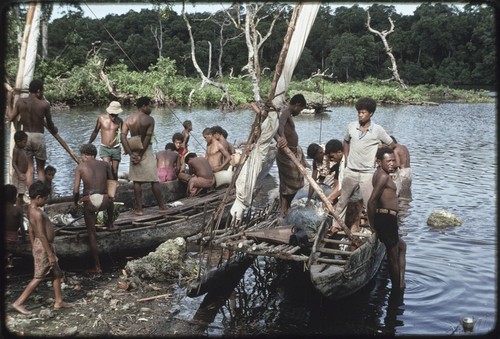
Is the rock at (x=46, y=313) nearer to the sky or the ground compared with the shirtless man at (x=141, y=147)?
nearer to the ground

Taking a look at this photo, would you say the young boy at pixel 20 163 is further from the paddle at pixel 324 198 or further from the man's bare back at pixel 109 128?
the paddle at pixel 324 198

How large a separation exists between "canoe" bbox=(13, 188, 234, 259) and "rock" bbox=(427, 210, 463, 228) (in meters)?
5.11

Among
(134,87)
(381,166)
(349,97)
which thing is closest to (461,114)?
(349,97)

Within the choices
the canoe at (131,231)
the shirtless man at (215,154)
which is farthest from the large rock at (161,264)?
the shirtless man at (215,154)

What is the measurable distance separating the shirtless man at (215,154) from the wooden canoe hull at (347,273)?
480cm

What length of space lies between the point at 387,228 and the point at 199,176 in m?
4.94

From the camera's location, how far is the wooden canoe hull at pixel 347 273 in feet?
22.5

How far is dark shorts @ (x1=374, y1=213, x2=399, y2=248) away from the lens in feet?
25.3

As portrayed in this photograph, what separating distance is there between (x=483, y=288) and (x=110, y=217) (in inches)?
236

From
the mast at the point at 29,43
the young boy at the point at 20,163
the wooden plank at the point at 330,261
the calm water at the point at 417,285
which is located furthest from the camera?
the young boy at the point at 20,163

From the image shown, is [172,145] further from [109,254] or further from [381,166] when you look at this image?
[381,166]

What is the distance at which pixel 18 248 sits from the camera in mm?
7801

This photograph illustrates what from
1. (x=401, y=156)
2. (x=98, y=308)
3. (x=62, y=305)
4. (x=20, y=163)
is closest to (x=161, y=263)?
(x=98, y=308)

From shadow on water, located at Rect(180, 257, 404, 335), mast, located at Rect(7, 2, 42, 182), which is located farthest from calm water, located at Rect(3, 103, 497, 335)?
mast, located at Rect(7, 2, 42, 182)
